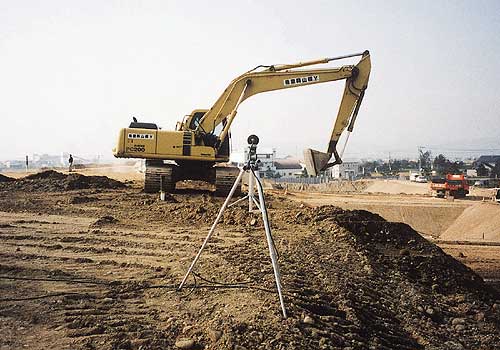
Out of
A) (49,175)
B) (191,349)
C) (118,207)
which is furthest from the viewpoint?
(49,175)

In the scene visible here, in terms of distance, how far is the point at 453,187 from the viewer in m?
30.7

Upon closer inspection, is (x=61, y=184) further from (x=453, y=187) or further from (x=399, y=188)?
(x=399, y=188)

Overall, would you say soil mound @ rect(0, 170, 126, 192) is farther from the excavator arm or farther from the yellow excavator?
the excavator arm

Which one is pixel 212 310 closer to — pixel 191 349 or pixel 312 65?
pixel 191 349

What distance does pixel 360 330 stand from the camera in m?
5.74

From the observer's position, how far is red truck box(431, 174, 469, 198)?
100 ft

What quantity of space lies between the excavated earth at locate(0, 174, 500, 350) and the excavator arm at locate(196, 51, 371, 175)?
2.31 m

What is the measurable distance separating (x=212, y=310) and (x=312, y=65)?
10.3 metres

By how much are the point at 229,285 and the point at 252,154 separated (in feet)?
6.05

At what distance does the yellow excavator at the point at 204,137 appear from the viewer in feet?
49.3

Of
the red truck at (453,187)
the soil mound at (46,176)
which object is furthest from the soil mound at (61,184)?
the red truck at (453,187)

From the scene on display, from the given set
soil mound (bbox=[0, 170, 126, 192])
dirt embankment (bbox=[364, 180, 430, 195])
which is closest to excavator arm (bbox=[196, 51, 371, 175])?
soil mound (bbox=[0, 170, 126, 192])

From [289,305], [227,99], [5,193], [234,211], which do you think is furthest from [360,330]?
[5,193]

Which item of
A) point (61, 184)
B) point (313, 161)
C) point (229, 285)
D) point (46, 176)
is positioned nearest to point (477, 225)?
point (313, 161)
